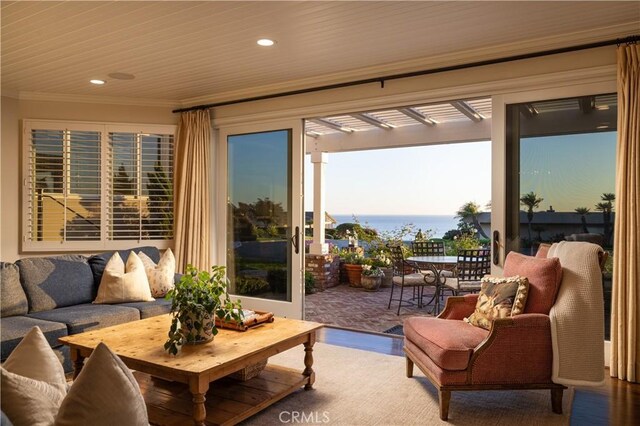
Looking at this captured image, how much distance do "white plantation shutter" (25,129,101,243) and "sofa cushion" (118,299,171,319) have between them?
6.80ft

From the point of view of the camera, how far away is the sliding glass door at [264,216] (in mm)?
5207

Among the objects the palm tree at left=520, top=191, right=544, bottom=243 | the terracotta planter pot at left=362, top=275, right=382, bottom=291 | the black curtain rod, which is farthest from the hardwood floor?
the terracotta planter pot at left=362, top=275, right=382, bottom=291

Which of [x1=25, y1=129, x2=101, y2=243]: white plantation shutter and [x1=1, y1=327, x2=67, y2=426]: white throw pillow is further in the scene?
[x1=25, y1=129, x2=101, y2=243]: white plantation shutter

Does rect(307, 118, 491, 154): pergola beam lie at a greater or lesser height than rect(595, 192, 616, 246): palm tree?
greater

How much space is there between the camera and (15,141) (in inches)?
216

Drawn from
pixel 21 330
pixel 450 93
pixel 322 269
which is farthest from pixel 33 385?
pixel 322 269

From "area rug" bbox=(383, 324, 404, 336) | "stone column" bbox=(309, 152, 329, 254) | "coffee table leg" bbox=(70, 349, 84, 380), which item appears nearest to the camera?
"coffee table leg" bbox=(70, 349, 84, 380)

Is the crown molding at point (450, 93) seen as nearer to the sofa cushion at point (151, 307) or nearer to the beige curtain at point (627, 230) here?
the beige curtain at point (627, 230)

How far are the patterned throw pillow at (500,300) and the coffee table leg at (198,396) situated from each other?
186 centimetres

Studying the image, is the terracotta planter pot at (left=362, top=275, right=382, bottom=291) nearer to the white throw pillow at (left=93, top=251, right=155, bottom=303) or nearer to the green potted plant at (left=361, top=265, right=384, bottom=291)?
the green potted plant at (left=361, top=265, right=384, bottom=291)

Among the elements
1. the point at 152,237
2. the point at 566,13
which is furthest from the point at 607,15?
the point at 152,237

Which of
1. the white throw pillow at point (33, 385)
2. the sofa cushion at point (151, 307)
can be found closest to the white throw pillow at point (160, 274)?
the sofa cushion at point (151, 307)

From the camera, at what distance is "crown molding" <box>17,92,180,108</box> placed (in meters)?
5.57

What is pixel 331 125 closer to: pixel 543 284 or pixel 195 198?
pixel 195 198
